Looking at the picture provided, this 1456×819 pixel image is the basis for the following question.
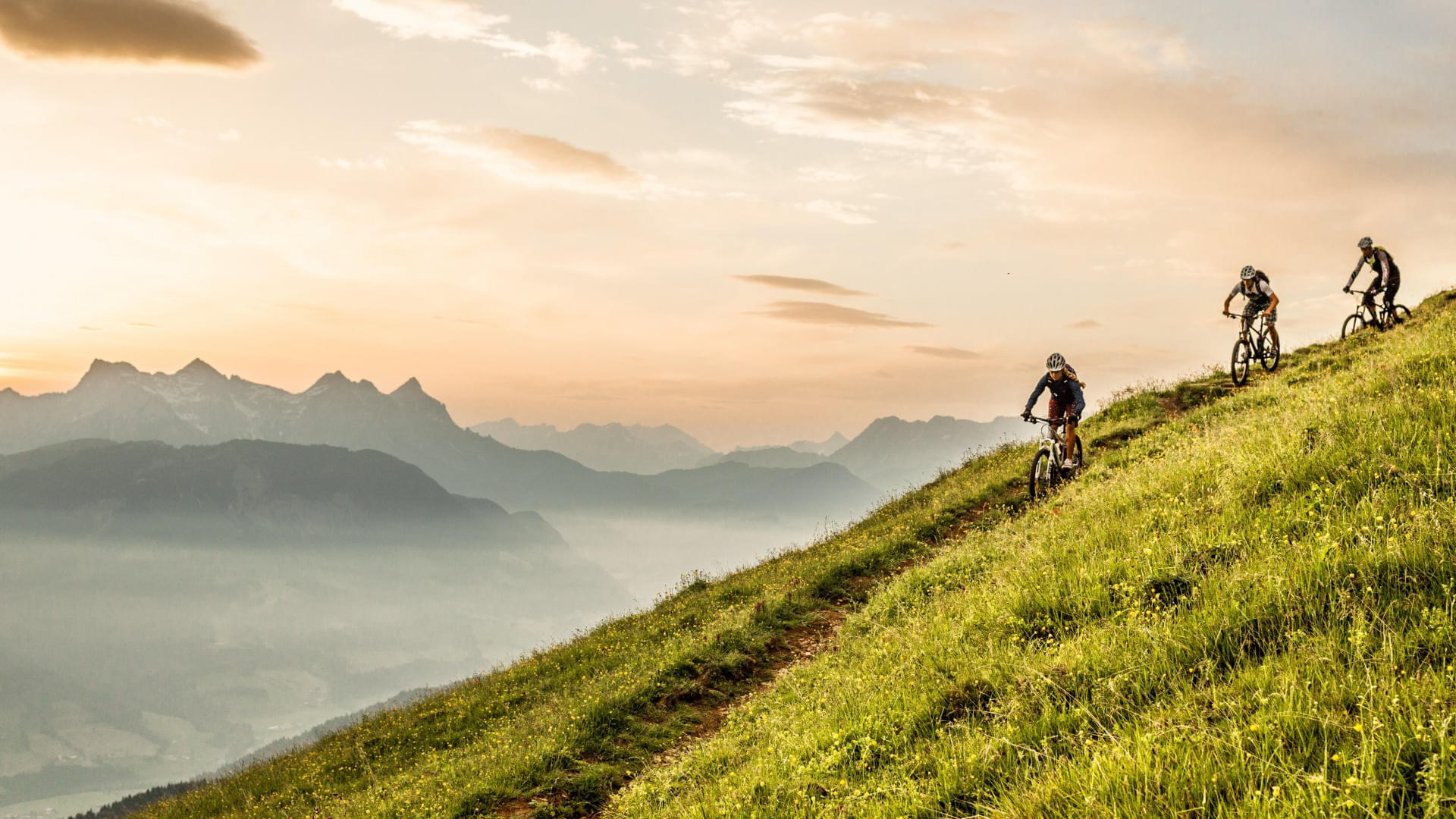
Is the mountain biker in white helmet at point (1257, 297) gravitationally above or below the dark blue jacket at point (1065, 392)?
above

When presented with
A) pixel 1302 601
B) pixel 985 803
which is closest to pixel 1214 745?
pixel 985 803

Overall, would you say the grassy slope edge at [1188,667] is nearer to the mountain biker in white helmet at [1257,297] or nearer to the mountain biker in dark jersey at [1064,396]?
the mountain biker in dark jersey at [1064,396]

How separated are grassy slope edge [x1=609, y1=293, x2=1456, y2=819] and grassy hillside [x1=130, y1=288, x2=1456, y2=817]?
1.1 inches

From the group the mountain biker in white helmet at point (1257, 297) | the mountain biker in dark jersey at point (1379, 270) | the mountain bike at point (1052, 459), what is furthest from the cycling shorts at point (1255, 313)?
the mountain bike at point (1052, 459)

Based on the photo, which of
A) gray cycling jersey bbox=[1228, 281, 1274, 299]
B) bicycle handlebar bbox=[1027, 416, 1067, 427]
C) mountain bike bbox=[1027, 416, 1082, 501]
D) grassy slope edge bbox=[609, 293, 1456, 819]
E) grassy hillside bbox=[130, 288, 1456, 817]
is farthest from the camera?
gray cycling jersey bbox=[1228, 281, 1274, 299]

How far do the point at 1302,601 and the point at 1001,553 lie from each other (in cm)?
638

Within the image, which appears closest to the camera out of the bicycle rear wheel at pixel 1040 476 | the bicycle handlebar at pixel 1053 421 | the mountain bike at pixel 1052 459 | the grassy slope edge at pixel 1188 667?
the grassy slope edge at pixel 1188 667

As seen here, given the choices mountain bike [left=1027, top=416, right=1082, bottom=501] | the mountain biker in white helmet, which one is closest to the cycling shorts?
the mountain biker in white helmet

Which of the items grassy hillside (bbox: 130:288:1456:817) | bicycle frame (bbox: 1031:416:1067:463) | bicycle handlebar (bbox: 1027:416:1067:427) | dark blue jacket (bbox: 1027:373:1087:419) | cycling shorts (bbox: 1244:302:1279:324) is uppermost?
cycling shorts (bbox: 1244:302:1279:324)

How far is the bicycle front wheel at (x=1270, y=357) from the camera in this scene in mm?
23328

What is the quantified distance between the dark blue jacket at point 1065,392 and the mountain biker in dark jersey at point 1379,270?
1588 centimetres

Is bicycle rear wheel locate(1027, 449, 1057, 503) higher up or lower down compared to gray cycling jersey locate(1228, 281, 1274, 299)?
lower down

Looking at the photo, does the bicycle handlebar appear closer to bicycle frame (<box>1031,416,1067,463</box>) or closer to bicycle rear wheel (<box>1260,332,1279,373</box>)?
bicycle frame (<box>1031,416,1067,463</box>)

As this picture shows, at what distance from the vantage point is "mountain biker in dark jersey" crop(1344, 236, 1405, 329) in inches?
975
